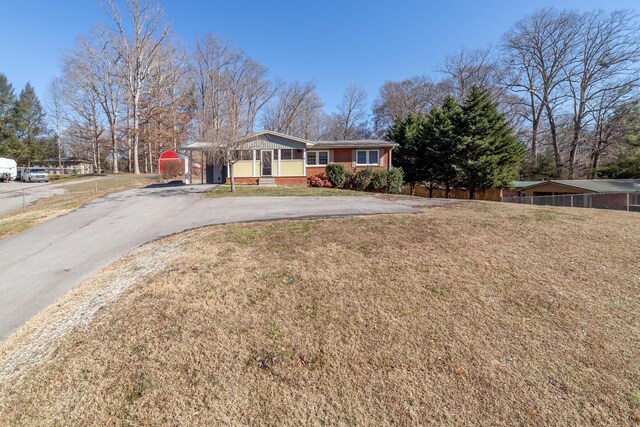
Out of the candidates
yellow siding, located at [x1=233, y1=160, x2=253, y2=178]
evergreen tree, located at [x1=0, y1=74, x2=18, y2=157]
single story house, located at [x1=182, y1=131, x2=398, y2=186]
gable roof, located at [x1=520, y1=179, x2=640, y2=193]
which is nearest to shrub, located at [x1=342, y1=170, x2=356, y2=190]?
single story house, located at [x1=182, y1=131, x2=398, y2=186]

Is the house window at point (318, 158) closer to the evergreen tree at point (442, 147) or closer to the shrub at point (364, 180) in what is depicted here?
the shrub at point (364, 180)

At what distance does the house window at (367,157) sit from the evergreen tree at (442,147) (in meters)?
4.27

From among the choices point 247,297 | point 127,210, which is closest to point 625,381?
point 247,297

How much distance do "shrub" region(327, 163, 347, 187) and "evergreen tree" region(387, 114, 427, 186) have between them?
677 centimetres

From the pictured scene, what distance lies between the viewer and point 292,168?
65.3 feet

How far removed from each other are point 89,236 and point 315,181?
1300 cm

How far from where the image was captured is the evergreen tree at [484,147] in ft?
62.7

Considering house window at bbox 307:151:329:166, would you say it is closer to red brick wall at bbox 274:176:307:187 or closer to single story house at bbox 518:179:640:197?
red brick wall at bbox 274:176:307:187

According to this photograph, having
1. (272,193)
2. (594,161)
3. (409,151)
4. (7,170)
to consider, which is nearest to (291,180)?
(272,193)

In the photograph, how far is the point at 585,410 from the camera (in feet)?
6.84

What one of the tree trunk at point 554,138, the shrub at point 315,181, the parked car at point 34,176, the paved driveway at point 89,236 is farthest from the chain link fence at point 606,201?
the parked car at point 34,176

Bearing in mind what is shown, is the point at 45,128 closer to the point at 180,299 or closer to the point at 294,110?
the point at 294,110

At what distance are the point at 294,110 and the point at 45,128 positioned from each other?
141ft

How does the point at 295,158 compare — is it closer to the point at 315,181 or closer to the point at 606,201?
the point at 315,181
